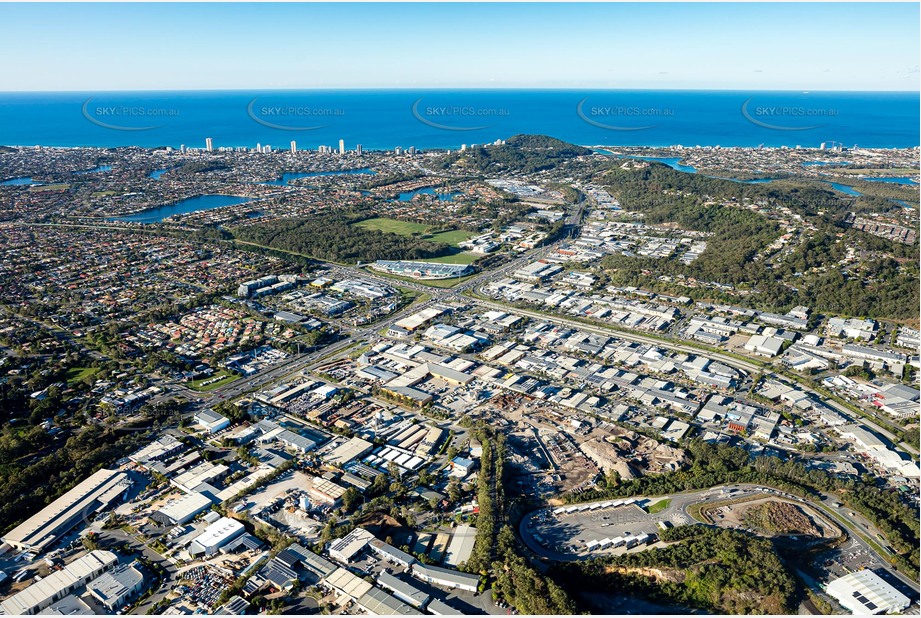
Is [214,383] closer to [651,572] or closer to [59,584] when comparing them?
[59,584]

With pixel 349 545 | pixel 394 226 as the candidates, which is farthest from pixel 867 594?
pixel 394 226

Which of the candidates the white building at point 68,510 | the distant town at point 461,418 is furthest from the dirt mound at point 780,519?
the white building at point 68,510

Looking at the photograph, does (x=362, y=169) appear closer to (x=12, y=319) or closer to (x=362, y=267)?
(x=362, y=267)

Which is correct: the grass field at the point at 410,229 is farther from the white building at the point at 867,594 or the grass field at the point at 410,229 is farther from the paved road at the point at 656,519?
the white building at the point at 867,594

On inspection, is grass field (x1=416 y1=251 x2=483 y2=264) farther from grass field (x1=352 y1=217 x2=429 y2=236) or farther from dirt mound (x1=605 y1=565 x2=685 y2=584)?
dirt mound (x1=605 y1=565 x2=685 y2=584)

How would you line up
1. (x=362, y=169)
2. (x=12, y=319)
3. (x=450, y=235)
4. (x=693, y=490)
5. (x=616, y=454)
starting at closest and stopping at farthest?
(x=693, y=490), (x=616, y=454), (x=12, y=319), (x=450, y=235), (x=362, y=169)

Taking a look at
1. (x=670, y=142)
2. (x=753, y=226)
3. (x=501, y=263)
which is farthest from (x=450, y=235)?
(x=670, y=142)
